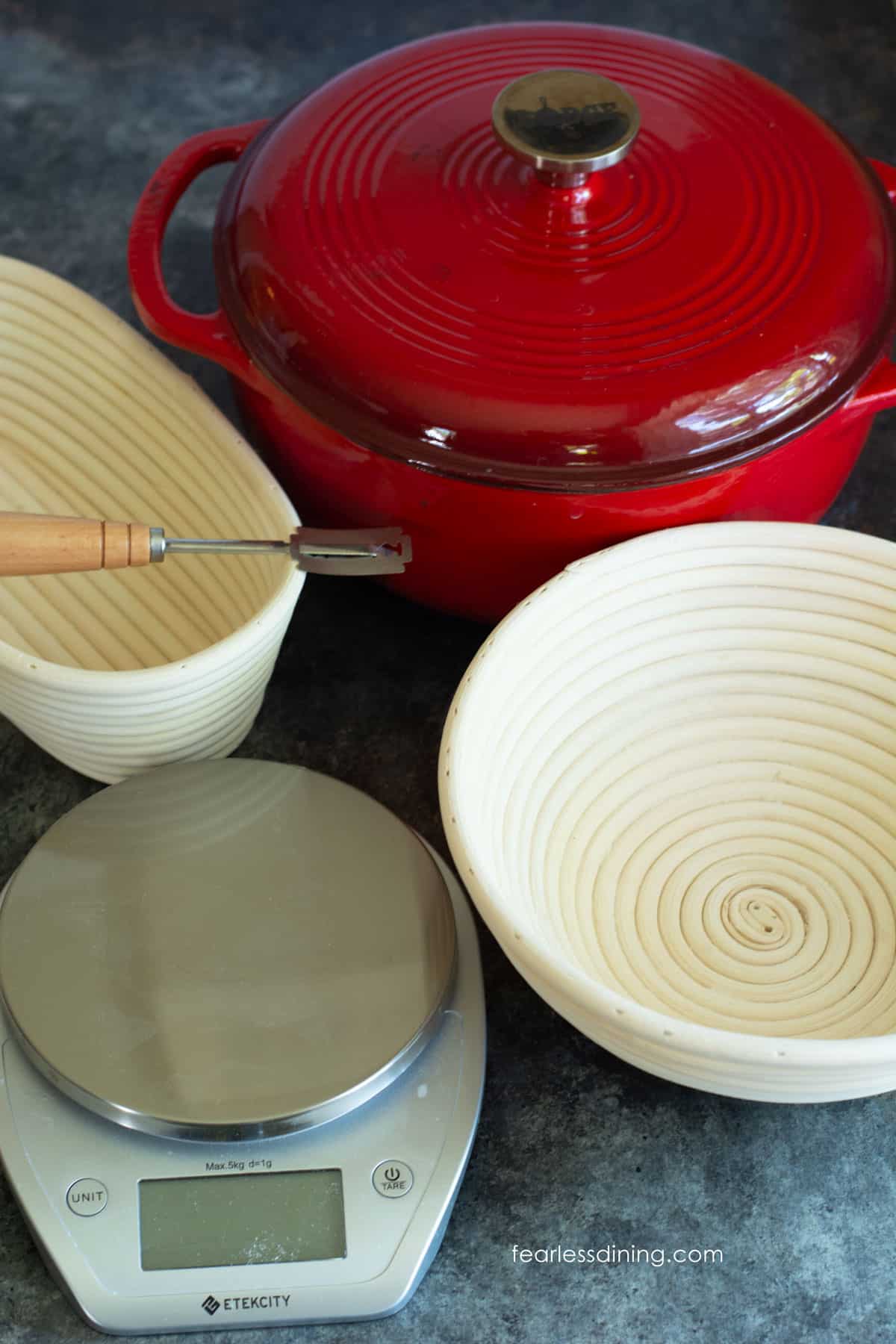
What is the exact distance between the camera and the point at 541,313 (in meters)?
0.63

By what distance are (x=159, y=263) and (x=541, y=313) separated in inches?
9.4

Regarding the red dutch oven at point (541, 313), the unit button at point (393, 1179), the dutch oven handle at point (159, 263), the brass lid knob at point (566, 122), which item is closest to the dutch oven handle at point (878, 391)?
the red dutch oven at point (541, 313)

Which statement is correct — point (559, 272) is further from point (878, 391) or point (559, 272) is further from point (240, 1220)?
point (240, 1220)

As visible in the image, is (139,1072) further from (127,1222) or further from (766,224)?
(766,224)

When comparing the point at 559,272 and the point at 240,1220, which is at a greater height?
the point at 559,272

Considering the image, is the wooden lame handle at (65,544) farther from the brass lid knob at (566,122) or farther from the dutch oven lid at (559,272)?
the brass lid knob at (566,122)

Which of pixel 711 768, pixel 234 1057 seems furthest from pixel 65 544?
pixel 711 768

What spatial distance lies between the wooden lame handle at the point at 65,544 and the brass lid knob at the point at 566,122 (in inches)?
10.5

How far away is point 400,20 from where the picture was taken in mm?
1159

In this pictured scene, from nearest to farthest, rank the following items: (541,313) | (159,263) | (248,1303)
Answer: (248,1303) < (541,313) < (159,263)

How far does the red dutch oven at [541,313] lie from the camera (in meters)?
0.62

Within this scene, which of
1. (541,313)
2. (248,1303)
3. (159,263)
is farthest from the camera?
(159,263)

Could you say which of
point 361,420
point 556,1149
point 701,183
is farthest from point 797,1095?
point 701,183

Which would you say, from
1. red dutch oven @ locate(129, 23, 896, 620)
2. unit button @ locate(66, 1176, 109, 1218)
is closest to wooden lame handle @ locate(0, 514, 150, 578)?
red dutch oven @ locate(129, 23, 896, 620)
